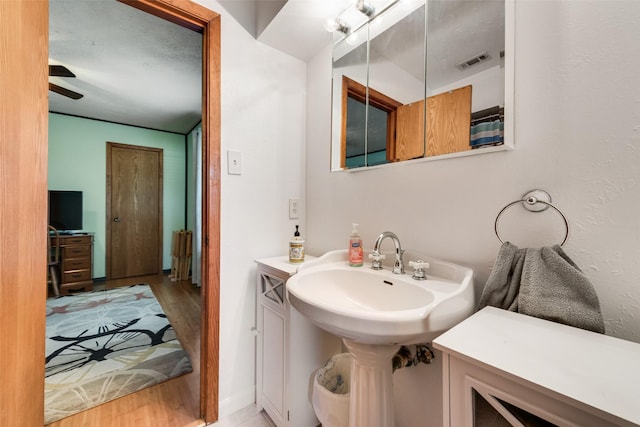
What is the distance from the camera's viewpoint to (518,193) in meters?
0.79

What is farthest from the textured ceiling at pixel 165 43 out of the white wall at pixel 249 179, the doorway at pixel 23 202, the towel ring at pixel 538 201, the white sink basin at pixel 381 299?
the doorway at pixel 23 202

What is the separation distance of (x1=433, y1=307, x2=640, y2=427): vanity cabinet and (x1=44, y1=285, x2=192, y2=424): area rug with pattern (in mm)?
1775

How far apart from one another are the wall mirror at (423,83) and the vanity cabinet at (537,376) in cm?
55

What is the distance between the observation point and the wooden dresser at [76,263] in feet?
10.2

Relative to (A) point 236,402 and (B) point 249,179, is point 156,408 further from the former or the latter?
(B) point 249,179

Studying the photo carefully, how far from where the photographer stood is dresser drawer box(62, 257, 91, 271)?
3.13 metres

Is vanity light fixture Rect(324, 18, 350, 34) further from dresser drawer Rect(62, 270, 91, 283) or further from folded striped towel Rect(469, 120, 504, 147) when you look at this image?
dresser drawer Rect(62, 270, 91, 283)

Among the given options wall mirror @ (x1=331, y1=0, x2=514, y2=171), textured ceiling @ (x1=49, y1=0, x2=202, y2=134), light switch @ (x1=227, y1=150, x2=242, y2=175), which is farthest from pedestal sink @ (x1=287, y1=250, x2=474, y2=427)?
textured ceiling @ (x1=49, y1=0, x2=202, y2=134)

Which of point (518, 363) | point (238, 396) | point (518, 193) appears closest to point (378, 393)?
point (518, 363)

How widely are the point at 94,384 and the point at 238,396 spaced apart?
3.05 feet

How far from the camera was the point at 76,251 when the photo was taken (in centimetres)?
321

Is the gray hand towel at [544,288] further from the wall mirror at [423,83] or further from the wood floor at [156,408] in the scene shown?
the wood floor at [156,408]

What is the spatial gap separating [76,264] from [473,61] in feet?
14.3

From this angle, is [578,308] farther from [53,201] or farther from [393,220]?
[53,201]
